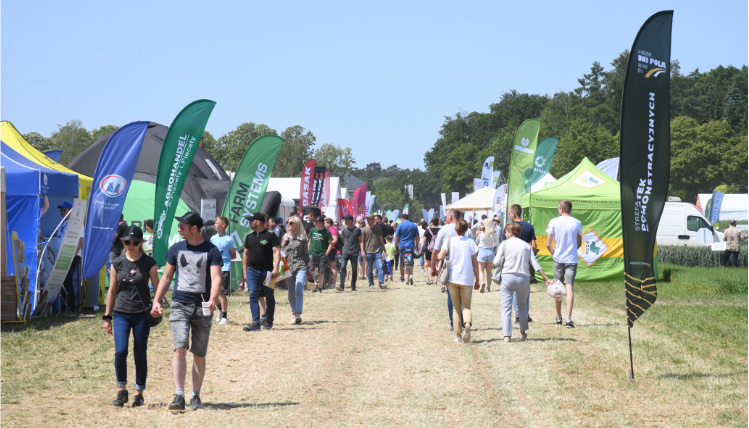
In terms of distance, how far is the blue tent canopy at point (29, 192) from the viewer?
12.7m

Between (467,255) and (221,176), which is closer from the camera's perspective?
(467,255)

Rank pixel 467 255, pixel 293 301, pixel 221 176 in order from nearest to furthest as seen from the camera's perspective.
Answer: pixel 467 255 < pixel 293 301 < pixel 221 176

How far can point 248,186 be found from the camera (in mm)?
15766

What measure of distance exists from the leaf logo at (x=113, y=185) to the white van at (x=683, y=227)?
2301 centimetres

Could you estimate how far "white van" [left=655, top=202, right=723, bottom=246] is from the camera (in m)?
29.8

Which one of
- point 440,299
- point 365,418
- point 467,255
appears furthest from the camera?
point 440,299

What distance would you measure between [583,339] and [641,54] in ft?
14.4

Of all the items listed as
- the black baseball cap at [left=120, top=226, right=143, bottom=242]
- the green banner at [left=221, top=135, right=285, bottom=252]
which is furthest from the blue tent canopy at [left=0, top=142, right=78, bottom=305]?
the black baseball cap at [left=120, top=226, right=143, bottom=242]

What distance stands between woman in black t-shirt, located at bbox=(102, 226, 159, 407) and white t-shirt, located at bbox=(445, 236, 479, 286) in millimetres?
4620

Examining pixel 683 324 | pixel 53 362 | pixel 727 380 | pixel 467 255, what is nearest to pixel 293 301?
pixel 467 255

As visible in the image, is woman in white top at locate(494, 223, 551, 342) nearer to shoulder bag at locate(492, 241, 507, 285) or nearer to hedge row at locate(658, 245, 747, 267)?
shoulder bag at locate(492, 241, 507, 285)

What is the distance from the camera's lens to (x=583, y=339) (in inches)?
416

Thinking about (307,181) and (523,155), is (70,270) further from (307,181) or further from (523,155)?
(307,181)

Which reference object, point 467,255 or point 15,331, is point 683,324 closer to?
point 467,255
